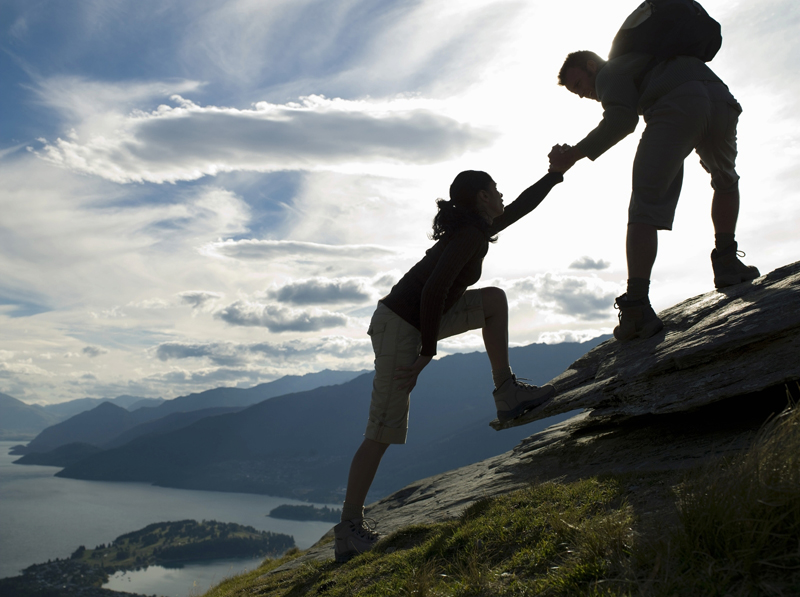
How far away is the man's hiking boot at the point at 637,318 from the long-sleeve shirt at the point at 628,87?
5.84ft

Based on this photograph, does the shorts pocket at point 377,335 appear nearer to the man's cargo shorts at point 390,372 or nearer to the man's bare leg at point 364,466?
the man's cargo shorts at point 390,372

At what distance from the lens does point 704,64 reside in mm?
5750

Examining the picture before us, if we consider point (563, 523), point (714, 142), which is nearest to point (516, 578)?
point (563, 523)

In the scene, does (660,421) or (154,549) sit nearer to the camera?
(660,421)

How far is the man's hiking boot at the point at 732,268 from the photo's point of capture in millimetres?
6516

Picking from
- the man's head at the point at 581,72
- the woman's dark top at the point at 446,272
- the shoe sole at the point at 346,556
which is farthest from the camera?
the man's head at the point at 581,72

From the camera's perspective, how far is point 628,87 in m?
5.63

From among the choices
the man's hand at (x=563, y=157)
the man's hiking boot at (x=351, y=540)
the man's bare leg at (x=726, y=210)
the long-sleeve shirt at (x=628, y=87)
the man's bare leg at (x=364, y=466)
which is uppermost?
the long-sleeve shirt at (x=628, y=87)

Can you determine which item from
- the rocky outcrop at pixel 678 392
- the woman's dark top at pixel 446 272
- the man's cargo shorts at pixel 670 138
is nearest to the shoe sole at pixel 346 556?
the rocky outcrop at pixel 678 392

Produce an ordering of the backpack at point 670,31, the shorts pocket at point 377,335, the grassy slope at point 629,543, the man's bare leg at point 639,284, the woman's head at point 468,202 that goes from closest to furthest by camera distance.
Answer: the grassy slope at point 629,543 → the woman's head at point 468,202 → the shorts pocket at point 377,335 → the backpack at point 670,31 → the man's bare leg at point 639,284

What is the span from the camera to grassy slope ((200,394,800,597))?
8.28 ft

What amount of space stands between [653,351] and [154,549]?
188m

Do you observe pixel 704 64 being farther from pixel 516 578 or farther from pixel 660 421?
pixel 516 578

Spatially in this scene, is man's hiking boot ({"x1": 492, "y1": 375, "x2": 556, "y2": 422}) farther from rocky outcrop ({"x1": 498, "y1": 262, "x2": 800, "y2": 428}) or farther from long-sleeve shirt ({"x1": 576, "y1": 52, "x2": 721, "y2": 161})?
long-sleeve shirt ({"x1": 576, "y1": 52, "x2": 721, "y2": 161})
